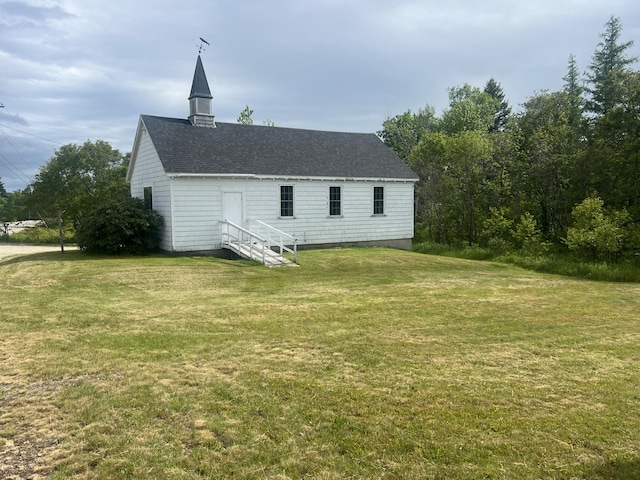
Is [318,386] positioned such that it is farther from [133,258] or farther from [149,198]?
[149,198]

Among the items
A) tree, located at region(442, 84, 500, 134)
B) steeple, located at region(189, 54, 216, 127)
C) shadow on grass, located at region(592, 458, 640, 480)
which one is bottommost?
shadow on grass, located at region(592, 458, 640, 480)

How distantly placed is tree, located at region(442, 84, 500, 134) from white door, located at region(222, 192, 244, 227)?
24.5 meters

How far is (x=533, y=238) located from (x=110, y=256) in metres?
18.4

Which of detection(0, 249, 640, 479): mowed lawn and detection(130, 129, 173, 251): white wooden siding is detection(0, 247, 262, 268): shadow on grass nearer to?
detection(130, 129, 173, 251): white wooden siding

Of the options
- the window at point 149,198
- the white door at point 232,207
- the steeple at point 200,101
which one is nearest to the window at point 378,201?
the white door at point 232,207

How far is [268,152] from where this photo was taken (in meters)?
21.8

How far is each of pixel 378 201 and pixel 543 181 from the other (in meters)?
8.66

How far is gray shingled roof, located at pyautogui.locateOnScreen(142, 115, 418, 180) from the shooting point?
19.3 m

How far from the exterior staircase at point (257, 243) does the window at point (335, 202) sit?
2684 mm

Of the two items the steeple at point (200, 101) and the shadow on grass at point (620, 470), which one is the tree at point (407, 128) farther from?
the shadow on grass at point (620, 470)

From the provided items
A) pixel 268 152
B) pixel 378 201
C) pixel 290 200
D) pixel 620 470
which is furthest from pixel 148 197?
pixel 620 470

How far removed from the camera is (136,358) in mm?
6223

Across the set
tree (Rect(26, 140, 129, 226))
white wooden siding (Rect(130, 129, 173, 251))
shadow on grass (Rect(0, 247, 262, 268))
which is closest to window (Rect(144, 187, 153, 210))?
white wooden siding (Rect(130, 129, 173, 251))

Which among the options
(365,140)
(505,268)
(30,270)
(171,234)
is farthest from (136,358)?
(365,140)
